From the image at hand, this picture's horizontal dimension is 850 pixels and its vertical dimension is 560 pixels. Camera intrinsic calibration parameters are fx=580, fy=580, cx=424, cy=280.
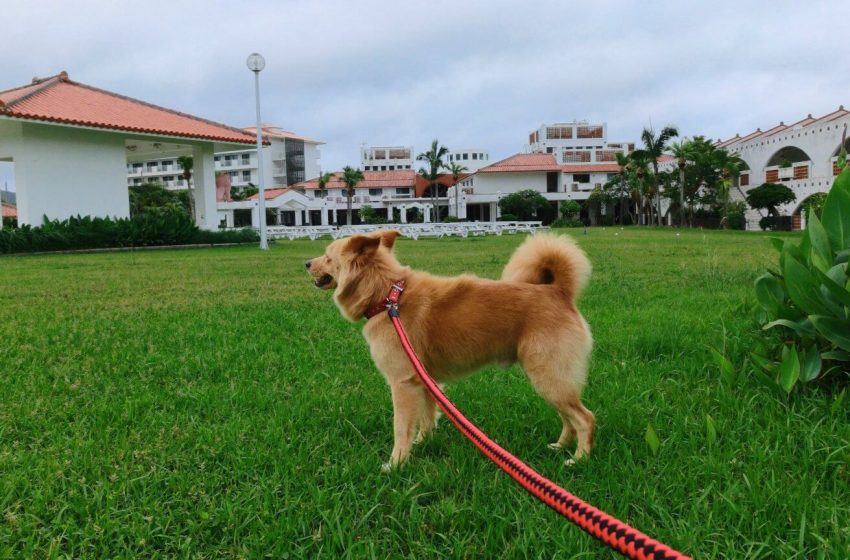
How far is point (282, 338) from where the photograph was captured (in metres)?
5.40

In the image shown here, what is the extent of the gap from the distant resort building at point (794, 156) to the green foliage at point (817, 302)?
3288 centimetres

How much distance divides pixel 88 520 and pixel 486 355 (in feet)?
6.03

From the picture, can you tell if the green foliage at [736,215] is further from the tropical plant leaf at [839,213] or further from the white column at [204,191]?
the tropical plant leaf at [839,213]

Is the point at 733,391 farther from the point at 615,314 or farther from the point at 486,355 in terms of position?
the point at 615,314

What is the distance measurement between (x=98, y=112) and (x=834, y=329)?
2311 centimetres

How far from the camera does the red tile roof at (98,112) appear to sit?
726 inches

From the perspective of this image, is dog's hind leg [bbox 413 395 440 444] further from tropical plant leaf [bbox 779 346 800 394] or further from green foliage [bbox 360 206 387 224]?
green foliage [bbox 360 206 387 224]

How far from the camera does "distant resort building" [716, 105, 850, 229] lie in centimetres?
3519

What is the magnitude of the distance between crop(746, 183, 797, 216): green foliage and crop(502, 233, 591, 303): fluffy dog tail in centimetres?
4232

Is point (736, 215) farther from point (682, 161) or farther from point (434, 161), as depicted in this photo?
point (434, 161)

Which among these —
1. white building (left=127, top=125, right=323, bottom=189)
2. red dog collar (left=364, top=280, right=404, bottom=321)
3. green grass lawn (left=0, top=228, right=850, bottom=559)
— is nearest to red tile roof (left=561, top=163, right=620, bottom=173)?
white building (left=127, top=125, right=323, bottom=189)

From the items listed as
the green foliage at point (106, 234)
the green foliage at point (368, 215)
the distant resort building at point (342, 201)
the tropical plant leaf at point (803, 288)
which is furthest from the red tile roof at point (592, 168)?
the tropical plant leaf at point (803, 288)

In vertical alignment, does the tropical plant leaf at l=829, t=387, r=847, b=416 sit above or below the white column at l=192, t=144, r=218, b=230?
below

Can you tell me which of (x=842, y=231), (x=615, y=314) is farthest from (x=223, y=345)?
(x=842, y=231)
